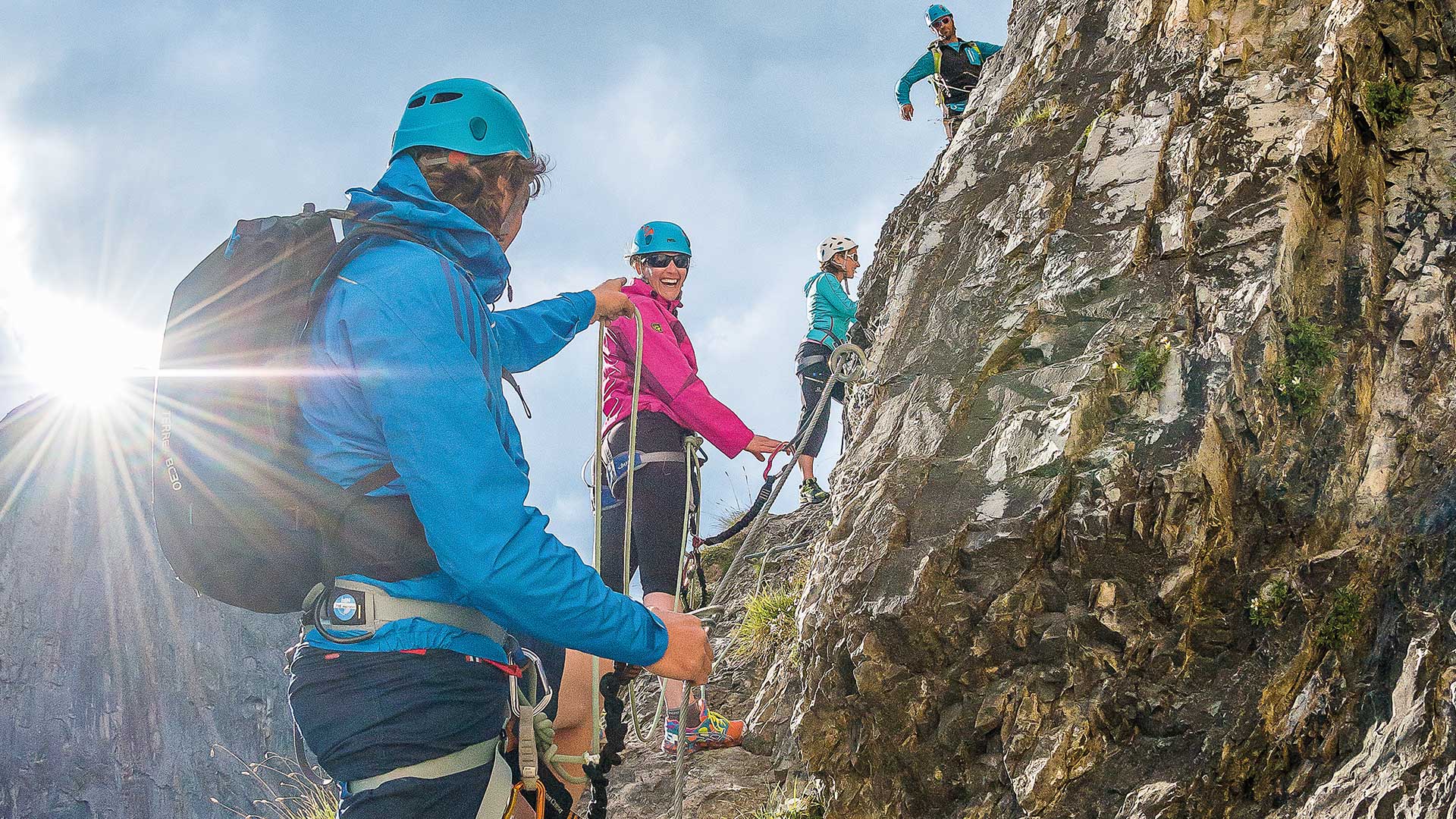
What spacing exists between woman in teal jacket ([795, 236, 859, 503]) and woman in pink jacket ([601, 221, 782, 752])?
4.46m

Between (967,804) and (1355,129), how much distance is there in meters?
3.62

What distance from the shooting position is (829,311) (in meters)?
10.2

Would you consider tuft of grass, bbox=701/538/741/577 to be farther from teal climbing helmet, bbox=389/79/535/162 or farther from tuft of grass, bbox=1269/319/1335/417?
teal climbing helmet, bbox=389/79/535/162

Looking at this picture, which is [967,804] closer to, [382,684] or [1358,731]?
[1358,731]

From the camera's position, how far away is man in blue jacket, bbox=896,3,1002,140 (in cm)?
1286

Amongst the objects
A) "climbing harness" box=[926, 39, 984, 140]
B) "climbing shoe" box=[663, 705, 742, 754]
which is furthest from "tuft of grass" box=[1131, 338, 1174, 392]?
"climbing harness" box=[926, 39, 984, 140]

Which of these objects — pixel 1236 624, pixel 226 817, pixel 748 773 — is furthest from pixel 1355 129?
pixel 226 817

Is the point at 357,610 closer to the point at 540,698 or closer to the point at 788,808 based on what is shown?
the point at 540,698

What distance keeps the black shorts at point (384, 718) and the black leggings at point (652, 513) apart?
2.94 meters

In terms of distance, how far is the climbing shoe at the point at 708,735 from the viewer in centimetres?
573

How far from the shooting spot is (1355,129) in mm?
4559

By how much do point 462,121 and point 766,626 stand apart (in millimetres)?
5372

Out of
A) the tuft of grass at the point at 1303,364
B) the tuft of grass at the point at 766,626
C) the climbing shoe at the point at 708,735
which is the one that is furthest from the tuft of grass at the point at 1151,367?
the tuft of grass at the point at 766,626

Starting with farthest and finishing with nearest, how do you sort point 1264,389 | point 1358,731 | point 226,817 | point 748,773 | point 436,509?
point 226,817
point 748,773
point 1264,389
point 1358,731
point 436,509
